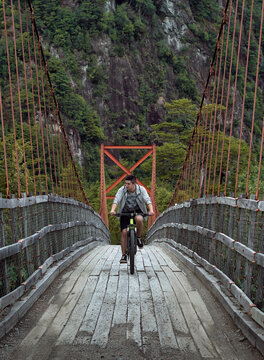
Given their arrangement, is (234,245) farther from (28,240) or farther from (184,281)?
(28,240)

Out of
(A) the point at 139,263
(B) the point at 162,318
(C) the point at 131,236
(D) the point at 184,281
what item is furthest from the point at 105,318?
(A) the point at 139,263

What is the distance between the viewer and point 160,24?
2203 inches

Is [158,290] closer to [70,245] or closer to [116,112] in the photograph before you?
[70,245]

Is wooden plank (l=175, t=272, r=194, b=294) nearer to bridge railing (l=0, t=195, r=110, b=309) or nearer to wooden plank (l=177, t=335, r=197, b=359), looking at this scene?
wooden plank (l=177, t=335, r=197, b=359)

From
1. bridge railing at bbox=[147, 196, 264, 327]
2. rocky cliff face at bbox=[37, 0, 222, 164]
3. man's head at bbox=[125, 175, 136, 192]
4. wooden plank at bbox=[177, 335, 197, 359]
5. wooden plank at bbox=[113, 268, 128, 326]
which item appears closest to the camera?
wooden plank at bbox=[177, 335, 197, 359]

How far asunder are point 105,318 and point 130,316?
0.18 metres

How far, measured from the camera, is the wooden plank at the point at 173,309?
2.74 metres

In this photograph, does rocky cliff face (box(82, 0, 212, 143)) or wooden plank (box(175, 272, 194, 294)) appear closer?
wooden plank (box(175, 272, 194, 294))

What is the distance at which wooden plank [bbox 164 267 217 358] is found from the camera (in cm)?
239

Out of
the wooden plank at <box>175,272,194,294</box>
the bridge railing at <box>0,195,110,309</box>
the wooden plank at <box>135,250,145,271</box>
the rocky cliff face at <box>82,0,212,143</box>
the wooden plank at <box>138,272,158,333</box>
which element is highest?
the rocky cliff face at <box>82,0,212,143</box>

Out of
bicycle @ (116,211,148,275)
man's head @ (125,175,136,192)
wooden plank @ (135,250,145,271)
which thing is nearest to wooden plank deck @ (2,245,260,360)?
bicycle @ (116,211,148,275)

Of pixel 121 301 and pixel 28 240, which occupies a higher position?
pixel 28 240

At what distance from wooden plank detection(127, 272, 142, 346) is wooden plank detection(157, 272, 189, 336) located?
0.24 metres

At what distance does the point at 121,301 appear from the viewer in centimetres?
337
